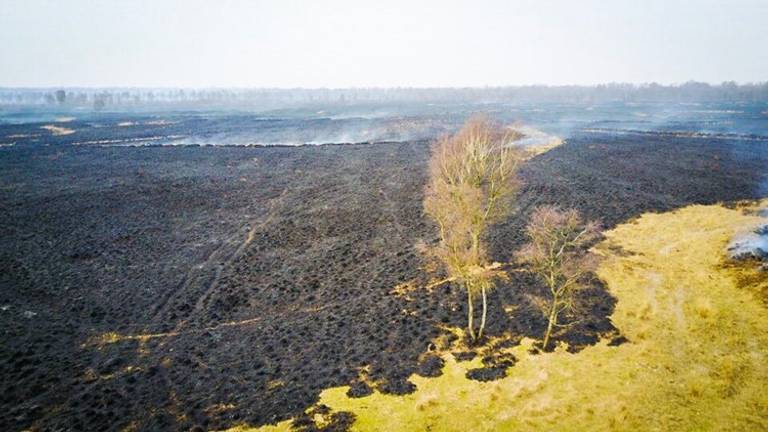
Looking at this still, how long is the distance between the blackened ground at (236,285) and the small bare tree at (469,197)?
244cm

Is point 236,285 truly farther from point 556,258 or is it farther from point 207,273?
point 556,258

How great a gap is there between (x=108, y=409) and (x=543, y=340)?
20441mm

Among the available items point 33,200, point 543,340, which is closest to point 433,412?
point 543,340

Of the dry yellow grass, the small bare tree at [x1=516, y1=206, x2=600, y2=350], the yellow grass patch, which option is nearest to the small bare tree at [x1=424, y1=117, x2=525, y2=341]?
the small bare tree at [x1=516, y1=206, x2=600, y2=350]

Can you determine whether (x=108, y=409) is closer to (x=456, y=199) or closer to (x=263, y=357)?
(x=263, y=357)

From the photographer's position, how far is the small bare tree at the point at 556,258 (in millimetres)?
21766

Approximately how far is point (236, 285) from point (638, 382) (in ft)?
79.0

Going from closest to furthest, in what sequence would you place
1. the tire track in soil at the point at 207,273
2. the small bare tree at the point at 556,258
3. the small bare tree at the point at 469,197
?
1. the small bare tree at the point at 556,258
2. the small bare tree at the point at 469,197
3. the tire track in soil at the point at 207,273

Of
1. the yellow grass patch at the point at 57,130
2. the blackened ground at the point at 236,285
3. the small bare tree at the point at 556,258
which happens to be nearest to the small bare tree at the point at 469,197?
the blackened ground at the point at 236,285

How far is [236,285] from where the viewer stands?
31141 millimetres

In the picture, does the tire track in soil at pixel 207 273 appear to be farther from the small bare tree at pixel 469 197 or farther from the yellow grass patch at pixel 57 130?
the yellow grass patch at pixel 57 130

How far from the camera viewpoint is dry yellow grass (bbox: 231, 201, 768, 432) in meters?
17.8

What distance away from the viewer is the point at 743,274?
29188 mm

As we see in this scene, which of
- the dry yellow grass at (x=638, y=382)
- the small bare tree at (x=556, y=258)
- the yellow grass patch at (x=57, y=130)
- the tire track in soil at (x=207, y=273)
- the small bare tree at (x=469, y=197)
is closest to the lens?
the dry yellow grass at (x=638, y=382)
